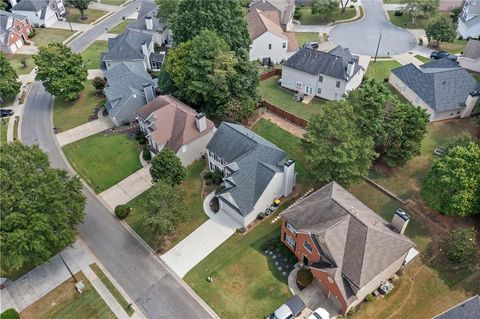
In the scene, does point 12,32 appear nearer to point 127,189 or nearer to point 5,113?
point 5,113

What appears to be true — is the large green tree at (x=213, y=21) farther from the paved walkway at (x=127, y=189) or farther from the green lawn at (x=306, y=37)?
the paved walkway at (x=127, y=189)

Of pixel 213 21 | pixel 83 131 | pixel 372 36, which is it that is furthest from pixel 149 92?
pixel 372 36

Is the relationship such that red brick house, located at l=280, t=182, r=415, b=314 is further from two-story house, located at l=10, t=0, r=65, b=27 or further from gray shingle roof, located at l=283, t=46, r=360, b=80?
two-story house, located at l=10, t=0, r=65, b=27

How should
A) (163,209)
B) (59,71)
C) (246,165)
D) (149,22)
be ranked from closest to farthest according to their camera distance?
(163,209)
(246,165)
(59,71)
(149,22)

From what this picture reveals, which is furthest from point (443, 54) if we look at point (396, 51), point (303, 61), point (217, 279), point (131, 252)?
point (131, 252)

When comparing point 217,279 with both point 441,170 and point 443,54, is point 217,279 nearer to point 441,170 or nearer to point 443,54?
point 441,170
